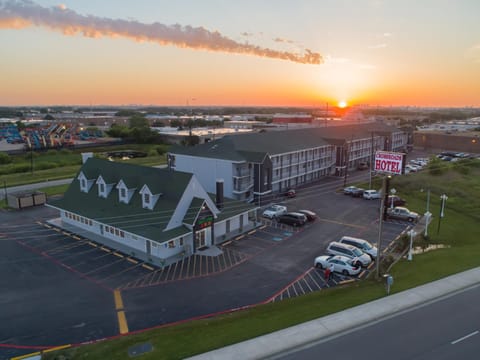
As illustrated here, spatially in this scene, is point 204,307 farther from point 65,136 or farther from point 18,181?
point 65,136

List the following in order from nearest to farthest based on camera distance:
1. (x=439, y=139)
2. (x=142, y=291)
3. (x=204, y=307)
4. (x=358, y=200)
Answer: (x=204, y=307)
(x=142, y=291)
(x=358, y=200)
(x=439, y=139)

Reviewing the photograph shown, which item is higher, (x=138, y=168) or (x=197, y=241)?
(x=138, y=168)

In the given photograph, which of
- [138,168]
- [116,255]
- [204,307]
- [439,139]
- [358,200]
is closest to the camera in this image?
[204,307]

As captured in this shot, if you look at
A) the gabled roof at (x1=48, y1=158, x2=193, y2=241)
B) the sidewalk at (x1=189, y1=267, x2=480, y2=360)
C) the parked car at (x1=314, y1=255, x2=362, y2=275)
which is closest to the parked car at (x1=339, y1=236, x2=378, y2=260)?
the parked car at (x1=314, y1=255, x2=362, y2=275)

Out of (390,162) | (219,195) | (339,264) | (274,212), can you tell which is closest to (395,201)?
(274,212)

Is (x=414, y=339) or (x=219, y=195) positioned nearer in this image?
(x=414, y=339)

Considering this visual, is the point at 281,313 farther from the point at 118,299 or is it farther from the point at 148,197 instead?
the point at 148,197

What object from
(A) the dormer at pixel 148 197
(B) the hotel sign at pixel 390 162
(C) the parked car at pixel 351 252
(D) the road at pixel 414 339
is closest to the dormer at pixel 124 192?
(A) the dormer at pixel 148 197

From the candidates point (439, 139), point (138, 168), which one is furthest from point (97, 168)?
point (439, 139)
